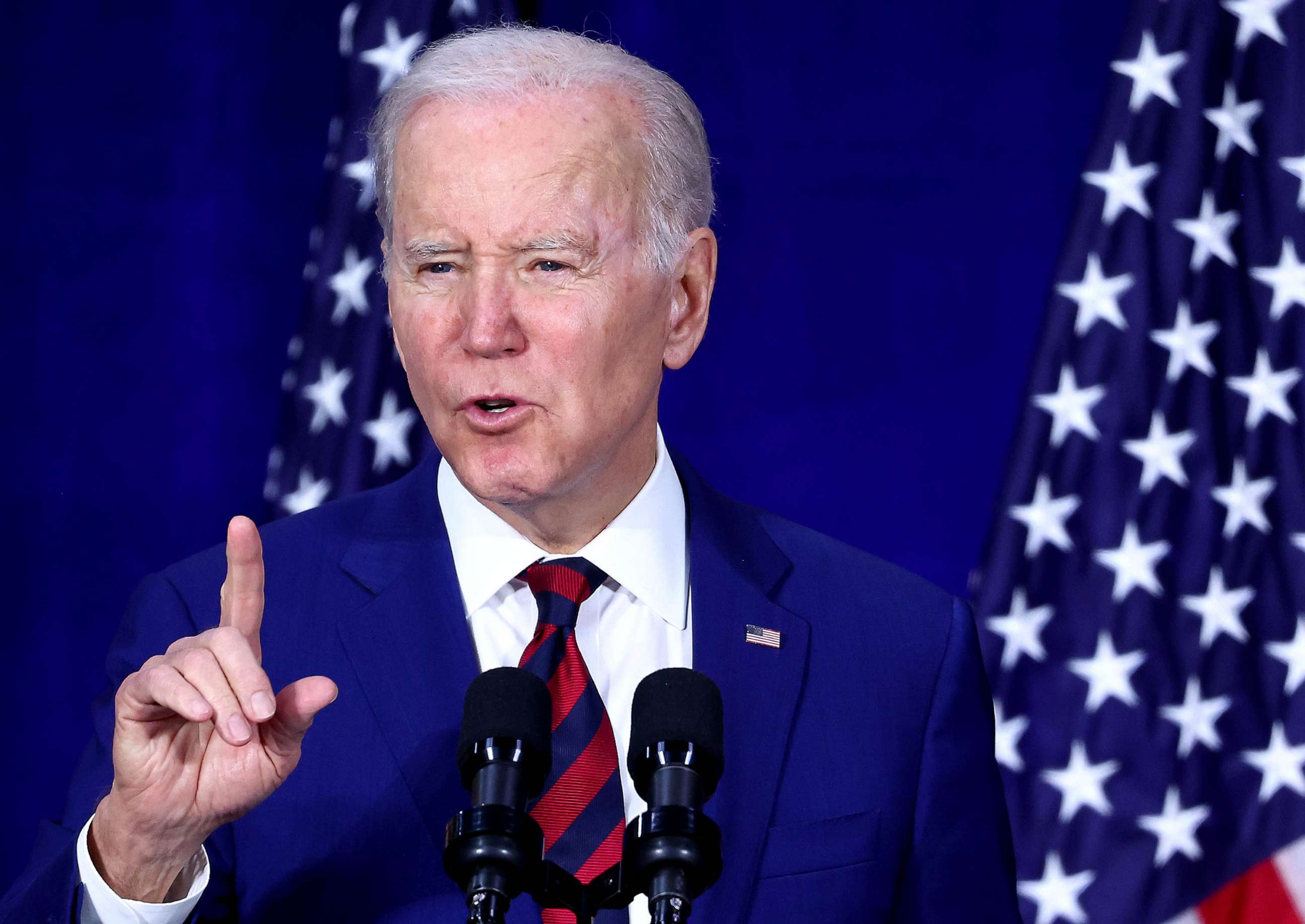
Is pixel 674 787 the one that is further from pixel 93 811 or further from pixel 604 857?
pixel 93 811

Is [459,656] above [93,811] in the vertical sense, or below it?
above

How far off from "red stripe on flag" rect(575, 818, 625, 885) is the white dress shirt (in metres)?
0.12

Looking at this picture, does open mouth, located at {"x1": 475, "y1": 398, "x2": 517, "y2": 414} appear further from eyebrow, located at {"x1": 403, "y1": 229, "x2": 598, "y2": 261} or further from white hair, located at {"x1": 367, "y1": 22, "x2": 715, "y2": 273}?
white hair, located at {"x1": 367, "y1": 22, "x2": 715, "y2": 273}

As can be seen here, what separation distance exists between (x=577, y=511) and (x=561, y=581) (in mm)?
109

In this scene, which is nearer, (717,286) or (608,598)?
(608,598)

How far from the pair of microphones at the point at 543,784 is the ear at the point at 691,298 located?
2.70 ft

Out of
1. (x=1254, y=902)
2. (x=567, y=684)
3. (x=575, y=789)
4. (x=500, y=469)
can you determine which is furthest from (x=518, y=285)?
(x=1254, y=902)

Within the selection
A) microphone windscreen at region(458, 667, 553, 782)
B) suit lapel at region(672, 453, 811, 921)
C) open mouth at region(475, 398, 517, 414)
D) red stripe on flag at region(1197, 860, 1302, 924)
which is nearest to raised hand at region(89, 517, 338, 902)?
microphone windscreen at region(458, 667, 553, 782)

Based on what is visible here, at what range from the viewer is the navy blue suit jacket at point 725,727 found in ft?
5.48

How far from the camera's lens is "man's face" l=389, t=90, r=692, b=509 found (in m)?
1.70

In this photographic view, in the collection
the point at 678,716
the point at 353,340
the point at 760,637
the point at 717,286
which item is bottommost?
the point at 678,716

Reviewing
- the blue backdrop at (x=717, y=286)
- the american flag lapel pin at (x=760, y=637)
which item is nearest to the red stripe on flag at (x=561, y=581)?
the american flag lapel pin at (x=760, y=637)

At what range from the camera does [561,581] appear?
1794 millimetres

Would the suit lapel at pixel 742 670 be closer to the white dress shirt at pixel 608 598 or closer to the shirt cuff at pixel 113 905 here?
the white dress shirt at pixel 608 598
